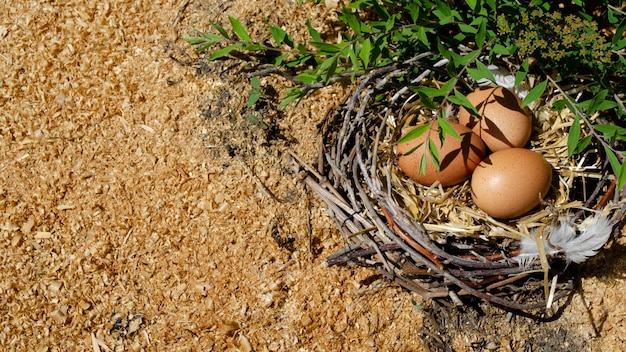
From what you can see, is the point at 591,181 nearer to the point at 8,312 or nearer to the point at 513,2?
the point at 513,2

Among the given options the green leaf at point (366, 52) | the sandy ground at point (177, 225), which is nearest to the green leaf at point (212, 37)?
the sandy ground at point (177, 225)

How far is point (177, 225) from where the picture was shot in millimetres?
2188

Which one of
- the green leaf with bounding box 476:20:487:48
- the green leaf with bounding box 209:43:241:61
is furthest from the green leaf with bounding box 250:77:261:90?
the green leaf with bounding box 476:20:487:48

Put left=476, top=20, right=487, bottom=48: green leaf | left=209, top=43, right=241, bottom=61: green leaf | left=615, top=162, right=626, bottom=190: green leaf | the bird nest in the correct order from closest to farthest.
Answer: left=615, top=162, right=626, bottom=190: green leaf < left=476, top=20, right=487, bottom=48: green leaf < the bird nest < left=209, top=43, right=241, bottom=61: green leaf

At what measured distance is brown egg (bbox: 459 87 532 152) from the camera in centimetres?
204

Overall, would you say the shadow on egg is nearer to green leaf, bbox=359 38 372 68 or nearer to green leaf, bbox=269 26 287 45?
green leaf, bbox=359 38 372 68

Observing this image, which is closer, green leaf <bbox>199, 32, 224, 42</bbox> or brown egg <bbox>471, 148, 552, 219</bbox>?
brown egg <bbox>471, 148, 552, 219</bbox>

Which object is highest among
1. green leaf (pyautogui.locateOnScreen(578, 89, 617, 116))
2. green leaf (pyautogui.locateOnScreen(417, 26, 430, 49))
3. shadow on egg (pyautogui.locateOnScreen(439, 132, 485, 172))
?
green leaf (pyautogui.locateOnScreen(417, 26, 430, 49))

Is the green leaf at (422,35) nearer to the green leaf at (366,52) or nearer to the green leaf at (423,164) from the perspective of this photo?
the green leaf at (366,52)

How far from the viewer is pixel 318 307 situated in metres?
2.14

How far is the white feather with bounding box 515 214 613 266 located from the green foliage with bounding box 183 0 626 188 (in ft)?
0.65

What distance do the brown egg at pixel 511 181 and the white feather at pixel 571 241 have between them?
10 centimetres

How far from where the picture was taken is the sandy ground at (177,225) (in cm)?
212

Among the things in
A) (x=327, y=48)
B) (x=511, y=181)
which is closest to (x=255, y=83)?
(x=327, y=48)
